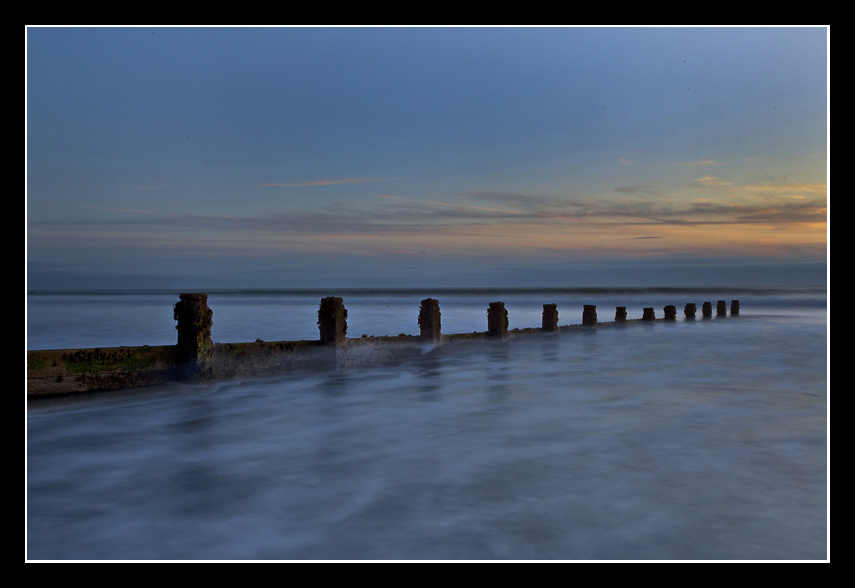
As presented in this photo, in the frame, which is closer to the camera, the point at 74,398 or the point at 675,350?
the point at 74,398

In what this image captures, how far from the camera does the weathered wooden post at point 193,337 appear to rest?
8.48m

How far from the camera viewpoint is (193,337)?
340 inches

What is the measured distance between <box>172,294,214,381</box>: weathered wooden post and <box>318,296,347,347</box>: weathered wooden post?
6.65ft

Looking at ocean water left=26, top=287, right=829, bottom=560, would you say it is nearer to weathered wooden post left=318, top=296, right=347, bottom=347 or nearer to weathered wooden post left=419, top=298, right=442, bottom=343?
weathered wooden post left=318, top=296, right=347, bottom=347

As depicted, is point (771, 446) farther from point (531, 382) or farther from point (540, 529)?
point (531, 382)

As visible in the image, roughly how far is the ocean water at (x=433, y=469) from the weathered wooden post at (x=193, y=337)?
0.83ft

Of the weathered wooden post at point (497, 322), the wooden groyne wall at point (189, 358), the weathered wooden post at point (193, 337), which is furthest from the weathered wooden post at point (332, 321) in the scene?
the weathered wooden post at point (497, 322)

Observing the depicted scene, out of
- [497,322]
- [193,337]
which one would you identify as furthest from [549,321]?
[193,337]

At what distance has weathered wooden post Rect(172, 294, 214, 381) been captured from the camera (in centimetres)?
848

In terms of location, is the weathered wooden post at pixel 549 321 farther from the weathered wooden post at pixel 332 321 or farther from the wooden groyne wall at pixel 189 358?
the weathered wooden post at pixel 332 321

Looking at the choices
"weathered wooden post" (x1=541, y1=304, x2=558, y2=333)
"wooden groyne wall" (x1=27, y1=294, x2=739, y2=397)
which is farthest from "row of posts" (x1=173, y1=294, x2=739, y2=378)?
"weathered wooden post" (x1=541, y1=304, x2=558, y2=333)
